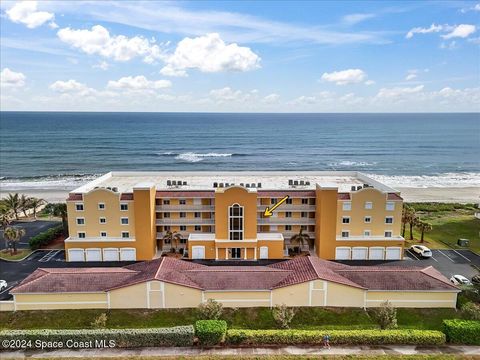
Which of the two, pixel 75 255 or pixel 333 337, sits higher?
pixel 75 255

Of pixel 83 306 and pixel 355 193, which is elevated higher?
pixel 355 193

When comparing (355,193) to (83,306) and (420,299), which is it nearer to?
(420,299)

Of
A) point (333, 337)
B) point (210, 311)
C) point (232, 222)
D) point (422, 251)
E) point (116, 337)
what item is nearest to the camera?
point (116, 337)

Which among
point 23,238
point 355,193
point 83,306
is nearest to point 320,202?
point 355,193

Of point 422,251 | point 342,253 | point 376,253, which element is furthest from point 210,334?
point 422,251

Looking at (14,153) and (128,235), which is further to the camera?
(14,153)

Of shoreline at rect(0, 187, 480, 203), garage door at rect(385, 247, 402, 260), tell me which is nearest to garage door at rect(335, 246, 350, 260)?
garage door at rect(385, 247, 402, 260)

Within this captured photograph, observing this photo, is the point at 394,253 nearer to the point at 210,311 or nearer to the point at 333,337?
the point at 333,337
